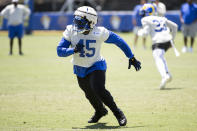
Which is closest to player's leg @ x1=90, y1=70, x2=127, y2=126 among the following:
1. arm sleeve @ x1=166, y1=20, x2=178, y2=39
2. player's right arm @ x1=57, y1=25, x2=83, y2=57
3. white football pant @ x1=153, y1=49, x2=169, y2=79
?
player's right arm @ x1=57, y1=25, x2=83, y2=57

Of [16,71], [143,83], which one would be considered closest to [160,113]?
[143,83]

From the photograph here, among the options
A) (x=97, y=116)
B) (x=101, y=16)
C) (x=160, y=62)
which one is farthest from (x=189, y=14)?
(x=97, y=116)

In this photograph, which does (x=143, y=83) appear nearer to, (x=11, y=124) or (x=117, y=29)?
(x=11, y=124)

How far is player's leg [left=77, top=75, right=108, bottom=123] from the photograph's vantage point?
769cm

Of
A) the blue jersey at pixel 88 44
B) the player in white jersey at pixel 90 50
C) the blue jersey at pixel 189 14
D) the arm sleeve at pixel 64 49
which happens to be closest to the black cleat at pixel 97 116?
the player in white jersey at pixel 90 50

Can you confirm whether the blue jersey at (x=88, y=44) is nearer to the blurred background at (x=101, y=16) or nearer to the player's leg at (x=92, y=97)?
the player's leg at (x=92, y=97)

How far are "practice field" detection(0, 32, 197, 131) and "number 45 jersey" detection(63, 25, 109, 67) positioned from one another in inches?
43.1

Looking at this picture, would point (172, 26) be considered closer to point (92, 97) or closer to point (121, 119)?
point (92, 97)

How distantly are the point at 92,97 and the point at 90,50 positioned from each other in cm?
80

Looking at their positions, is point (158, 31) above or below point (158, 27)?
below

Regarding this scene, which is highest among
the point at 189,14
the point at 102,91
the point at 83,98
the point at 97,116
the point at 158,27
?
the point at 102,91

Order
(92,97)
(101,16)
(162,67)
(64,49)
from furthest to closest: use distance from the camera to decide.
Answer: (101,16) < (162,67) < (92,97) < (64,49)

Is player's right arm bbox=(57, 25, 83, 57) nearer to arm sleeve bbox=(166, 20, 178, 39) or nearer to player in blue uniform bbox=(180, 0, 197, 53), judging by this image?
arm sleeve bbox=(166, 20, 178, 39)

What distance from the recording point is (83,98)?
10547 mm
